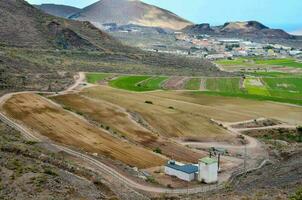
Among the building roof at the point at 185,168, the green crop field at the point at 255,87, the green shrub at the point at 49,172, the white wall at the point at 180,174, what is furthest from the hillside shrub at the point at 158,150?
the green crop field at the point at 255,87

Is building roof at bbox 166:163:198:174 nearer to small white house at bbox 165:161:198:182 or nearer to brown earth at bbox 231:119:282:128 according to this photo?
small white house at bbox 165:161:198:182

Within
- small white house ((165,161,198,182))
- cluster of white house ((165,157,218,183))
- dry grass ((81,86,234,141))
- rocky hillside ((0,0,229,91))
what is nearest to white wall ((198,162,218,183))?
cluster of white house ((165,157,218,183))

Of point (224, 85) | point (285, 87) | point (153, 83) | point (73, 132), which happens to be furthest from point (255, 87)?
point (73, 132)

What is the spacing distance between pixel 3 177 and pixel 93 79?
3555 inches

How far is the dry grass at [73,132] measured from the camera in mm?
56344

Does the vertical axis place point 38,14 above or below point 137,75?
above

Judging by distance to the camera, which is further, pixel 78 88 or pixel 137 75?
pixel 137 75

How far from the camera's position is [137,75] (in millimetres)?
141250

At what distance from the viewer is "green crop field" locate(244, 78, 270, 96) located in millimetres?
119812

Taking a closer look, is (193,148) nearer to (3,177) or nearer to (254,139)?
(254,139)

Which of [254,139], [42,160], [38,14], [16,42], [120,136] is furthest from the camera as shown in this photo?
[38,14]

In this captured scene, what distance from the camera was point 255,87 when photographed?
12925 centimetres

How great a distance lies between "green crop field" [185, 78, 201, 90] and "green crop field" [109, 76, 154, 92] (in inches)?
448

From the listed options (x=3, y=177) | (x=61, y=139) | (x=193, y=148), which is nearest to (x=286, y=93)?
(x=193, y=148)
